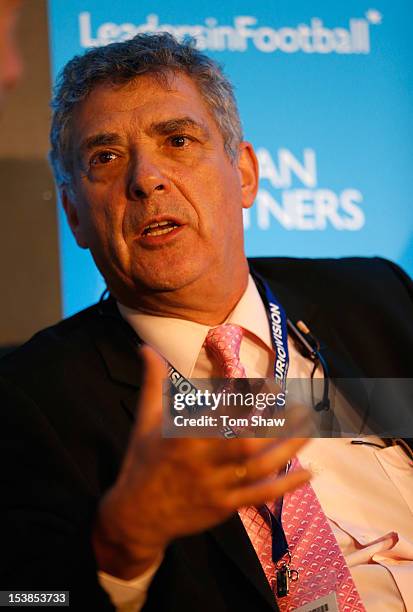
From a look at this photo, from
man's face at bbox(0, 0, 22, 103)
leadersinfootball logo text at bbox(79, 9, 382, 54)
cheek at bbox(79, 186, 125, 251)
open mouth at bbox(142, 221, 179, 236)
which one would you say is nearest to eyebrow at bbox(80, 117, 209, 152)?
cheek at bbox(79, 186, 125, 251)

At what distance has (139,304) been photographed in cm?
217

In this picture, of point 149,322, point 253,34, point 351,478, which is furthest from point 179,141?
point 351,478

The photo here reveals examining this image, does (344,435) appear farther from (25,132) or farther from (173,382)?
(25,132)

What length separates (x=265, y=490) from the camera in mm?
1124

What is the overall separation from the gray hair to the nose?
0.77ft

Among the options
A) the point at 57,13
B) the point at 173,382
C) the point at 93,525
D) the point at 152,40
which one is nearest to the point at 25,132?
the point at 57,13

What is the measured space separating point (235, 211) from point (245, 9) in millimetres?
822

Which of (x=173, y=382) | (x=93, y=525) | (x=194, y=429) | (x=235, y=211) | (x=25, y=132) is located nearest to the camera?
(x=93, y=525)

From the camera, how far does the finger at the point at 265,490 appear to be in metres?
1.12

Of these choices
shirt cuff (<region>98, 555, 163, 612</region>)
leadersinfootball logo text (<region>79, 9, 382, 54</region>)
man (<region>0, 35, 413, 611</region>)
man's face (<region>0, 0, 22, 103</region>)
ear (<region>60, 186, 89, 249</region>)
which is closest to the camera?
man's face (<region>0, 0, 22, 103</region>)

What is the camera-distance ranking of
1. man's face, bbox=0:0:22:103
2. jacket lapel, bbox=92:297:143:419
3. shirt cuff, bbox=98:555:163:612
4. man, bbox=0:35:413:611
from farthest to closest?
1. jacket lapel, bbox=92:297:143:419
2. man, bbox=0:35:413:611
3. shirt cuff, bbox=98:555:163:612
4. man's face, bbox=0:0:22:103

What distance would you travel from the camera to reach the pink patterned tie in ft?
5.68

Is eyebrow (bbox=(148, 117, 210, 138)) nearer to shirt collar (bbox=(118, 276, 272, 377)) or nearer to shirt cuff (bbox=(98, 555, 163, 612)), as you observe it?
shirt collar (bbox=(118, 276, 272, 377))

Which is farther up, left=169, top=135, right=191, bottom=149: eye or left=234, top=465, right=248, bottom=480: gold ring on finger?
left=169, top=135, right=191, bottom=149: eye
